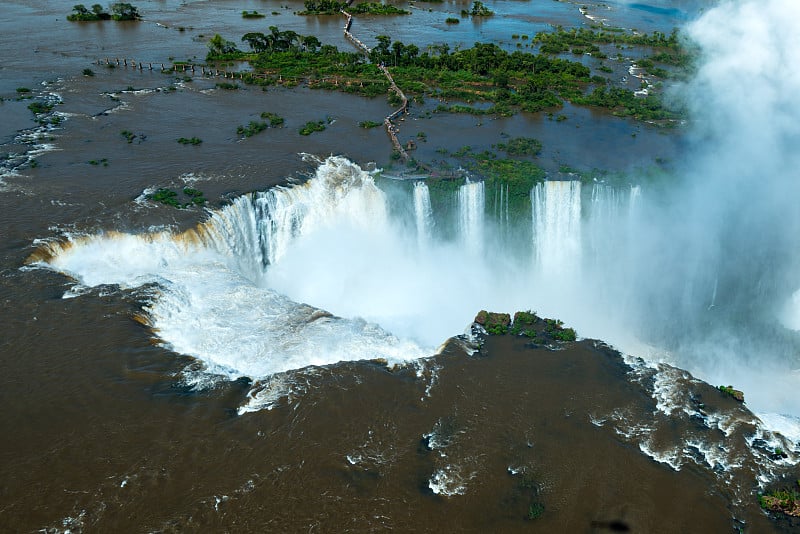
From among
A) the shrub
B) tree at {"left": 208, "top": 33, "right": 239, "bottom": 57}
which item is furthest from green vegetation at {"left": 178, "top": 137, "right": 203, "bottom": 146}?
tree at {"left": 208, "top": 33, "right": 239, "bottom": 57}

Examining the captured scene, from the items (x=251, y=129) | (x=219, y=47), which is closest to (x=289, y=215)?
(x=251, y=129)

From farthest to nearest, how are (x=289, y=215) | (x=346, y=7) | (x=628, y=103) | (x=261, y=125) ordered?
(x=346, y=7) → (x=628, y=103) → (x=261, y=125) → (x=289, y=215)

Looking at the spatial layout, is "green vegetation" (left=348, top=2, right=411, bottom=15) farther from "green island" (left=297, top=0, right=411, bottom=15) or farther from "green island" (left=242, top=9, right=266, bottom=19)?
"green island" (left=242, top=9, right=266, bottom=19)

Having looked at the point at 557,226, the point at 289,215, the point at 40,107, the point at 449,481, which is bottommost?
the point at 449,481

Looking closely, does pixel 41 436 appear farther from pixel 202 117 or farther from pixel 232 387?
pixel 202 117

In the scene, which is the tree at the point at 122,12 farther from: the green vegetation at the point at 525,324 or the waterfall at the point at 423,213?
the green vegetation at the point at 525,324

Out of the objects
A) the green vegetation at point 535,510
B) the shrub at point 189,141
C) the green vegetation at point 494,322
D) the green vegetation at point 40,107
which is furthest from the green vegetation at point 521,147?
the green vegetation at point 40,107

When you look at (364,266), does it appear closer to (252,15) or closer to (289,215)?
(289,215)
